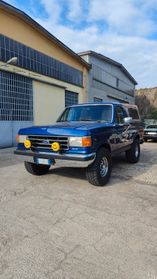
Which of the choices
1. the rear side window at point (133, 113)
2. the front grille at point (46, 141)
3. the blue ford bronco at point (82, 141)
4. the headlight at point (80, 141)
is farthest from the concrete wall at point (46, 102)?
the headlight at point (80, 141)

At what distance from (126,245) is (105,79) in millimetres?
24747

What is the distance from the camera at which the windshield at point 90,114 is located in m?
6.56

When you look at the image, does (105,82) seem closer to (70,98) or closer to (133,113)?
(70,98)

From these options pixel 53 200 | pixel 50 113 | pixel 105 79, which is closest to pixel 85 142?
pixel 53 200

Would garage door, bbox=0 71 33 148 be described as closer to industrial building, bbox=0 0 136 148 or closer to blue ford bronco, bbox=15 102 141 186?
industrial building, bbox=0 0 136 148

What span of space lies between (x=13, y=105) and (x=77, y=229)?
10898 millimetres

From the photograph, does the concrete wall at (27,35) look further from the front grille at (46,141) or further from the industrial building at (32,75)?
the front grille at (46,141)

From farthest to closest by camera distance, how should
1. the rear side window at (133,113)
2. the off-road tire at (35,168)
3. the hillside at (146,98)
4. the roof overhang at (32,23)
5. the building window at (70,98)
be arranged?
1. the hillside at (146,98)
2. the building window at (70,98)
3. the roof overhang at (32,23)
4. the rear side window at (133,113)
5. the off-road tire at (35,168)

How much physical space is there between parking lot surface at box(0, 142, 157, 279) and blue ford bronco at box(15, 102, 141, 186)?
0.53 m

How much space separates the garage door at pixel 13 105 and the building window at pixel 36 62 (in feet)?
3.15

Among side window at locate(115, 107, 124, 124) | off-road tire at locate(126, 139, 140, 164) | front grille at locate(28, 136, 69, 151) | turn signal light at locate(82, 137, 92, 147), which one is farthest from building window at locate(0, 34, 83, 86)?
turn signal light at locate(82, 137, 92, 147)

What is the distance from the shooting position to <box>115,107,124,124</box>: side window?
22.1 feet

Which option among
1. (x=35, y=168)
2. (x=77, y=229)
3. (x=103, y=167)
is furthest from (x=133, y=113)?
(x=77, y=229)

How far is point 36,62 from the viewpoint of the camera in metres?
15.1
